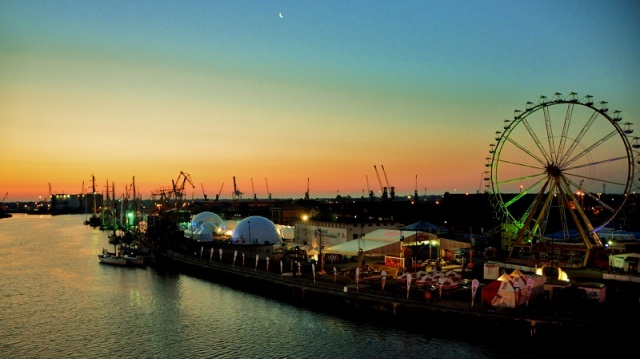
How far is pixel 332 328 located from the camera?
2712 centimetres

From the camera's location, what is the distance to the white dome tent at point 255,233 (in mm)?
59562

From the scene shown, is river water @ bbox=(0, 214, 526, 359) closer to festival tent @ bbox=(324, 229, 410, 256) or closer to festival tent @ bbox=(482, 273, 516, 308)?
festival tent @ bbox=(482, 273, 516, 308)

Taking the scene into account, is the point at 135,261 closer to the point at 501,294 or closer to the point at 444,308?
the point at 444,308

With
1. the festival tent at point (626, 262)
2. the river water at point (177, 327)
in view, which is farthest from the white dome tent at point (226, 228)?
the festival tent at point (626, 262)

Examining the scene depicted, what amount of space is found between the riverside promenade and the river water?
93cm

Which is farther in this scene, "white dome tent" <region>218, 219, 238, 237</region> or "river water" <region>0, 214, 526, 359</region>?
"white dome tent" <region>218, 219, 238, 237</region>

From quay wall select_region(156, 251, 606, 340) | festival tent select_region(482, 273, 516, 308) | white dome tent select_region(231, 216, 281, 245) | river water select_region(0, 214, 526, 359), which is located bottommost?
river water select_region(0, 214, 526, 359)

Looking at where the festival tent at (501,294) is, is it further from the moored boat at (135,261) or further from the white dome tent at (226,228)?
the white dome tent at (226,228)

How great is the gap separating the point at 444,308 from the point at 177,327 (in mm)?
14228

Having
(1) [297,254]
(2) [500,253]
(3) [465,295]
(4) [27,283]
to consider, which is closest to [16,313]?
(4) [27,283]

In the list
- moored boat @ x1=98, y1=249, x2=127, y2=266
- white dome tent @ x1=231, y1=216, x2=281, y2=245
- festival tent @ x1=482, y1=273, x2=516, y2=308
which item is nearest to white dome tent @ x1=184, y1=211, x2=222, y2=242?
white dome tent @ x1=231, y1=216, x2=281, y2=245

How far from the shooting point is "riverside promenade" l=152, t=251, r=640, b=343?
2191 centimetres

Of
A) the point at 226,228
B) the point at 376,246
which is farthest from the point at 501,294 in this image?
the point at 226,228

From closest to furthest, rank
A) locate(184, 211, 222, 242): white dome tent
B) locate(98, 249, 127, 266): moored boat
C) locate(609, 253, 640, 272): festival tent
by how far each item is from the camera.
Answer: locate(609, 253, 640, 272): festival tent, locate(98, 249, 127, 266): moored boat, locate(184, 211, 222, 242): white dome tent
